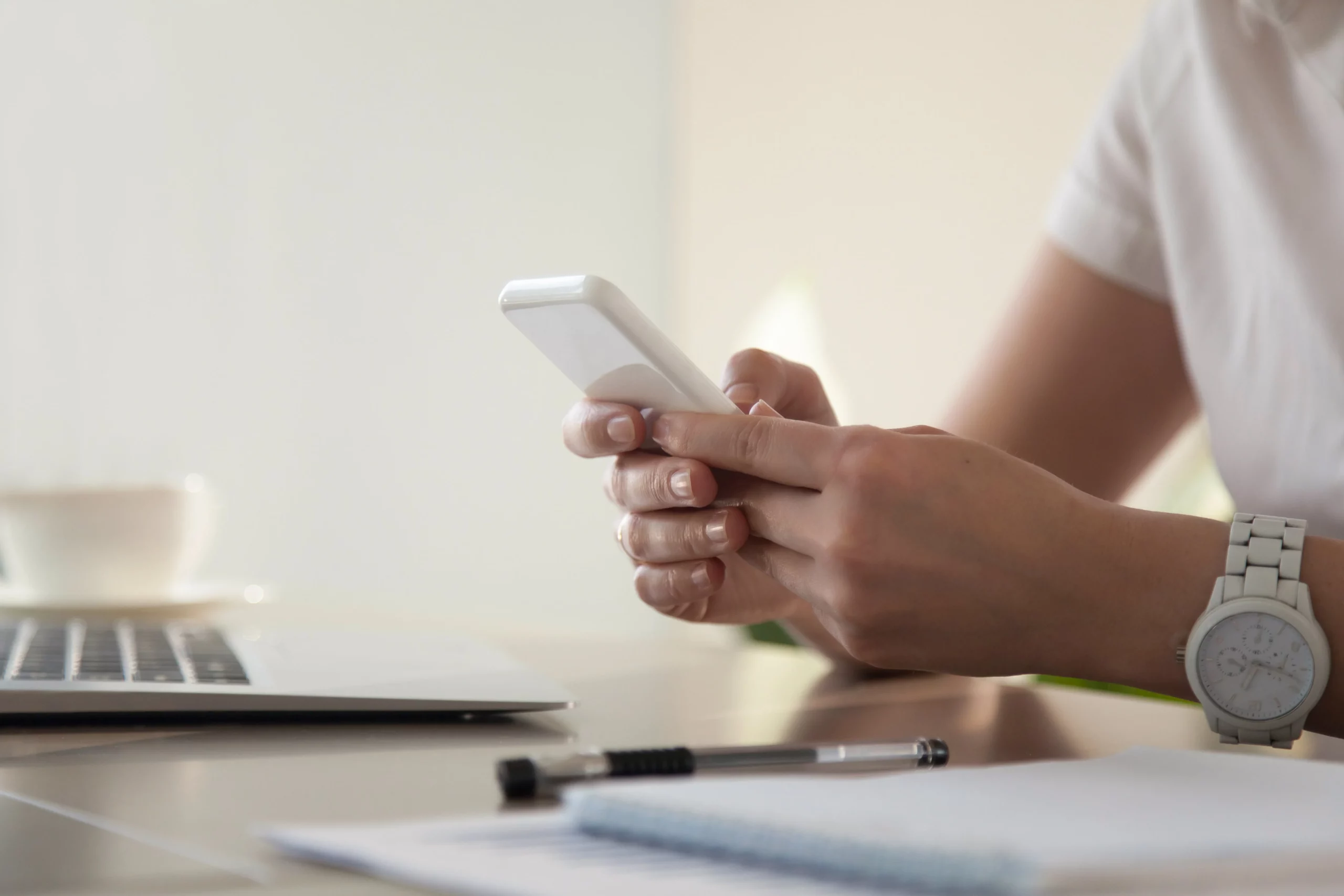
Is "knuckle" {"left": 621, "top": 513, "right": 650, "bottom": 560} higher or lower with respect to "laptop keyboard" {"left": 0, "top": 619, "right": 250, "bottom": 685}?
higher

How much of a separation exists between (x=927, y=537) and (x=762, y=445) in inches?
3.2

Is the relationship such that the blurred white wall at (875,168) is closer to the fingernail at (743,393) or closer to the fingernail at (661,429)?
the fingernail at (743,393)

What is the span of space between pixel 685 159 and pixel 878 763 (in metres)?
3.19

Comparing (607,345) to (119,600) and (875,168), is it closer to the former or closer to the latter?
(119,600)

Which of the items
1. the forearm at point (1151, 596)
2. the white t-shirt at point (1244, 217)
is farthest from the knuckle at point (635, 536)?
the white t-shirt at point (1244, 217)

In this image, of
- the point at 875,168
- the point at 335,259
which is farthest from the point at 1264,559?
the point at 335,259

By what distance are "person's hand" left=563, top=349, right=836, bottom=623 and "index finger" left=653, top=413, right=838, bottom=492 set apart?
2 cm

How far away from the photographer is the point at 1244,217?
0.98 m

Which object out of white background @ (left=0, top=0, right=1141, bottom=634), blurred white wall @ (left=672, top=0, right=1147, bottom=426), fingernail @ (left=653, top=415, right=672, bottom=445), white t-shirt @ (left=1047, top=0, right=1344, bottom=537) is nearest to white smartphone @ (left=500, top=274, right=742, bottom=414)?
fingernail @ (left=653, top=415, right=672, bottom=445)

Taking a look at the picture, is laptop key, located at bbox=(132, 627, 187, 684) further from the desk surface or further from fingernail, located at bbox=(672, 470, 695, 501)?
fingernail, located at bbox=(672, 470, 695, 501)

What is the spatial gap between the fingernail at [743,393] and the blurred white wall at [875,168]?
1.57m

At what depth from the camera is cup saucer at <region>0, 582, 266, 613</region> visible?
40.7 inches

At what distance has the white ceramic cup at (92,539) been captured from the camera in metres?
1.06

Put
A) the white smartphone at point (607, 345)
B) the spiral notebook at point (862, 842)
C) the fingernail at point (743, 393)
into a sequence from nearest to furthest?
the spiral notebook at point (862, 842), the white smartphone at point (607, 345), the fingernail at point (743, 393)
